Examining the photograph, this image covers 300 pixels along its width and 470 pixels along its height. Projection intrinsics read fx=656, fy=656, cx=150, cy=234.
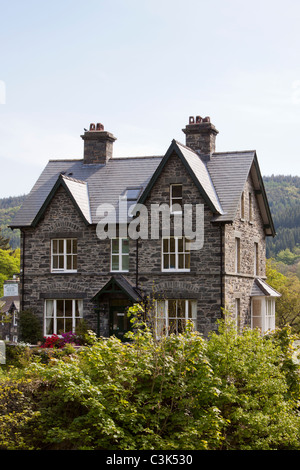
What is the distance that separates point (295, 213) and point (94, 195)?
134m

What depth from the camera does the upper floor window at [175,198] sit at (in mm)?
29922

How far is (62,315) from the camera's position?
31.1 m

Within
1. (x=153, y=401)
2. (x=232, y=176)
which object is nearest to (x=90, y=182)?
(x=232, y=176)

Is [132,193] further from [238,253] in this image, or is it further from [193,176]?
[238,253]

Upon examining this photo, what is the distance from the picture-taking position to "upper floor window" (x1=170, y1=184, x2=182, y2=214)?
98.2ft

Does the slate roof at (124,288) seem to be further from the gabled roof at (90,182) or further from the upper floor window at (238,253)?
the upper floor window at (238,253)

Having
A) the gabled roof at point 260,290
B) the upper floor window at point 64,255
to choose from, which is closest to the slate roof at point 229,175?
the gabled roof at point 260,290

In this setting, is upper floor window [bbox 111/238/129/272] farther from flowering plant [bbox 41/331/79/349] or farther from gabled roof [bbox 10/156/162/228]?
flowering plant [bbox 41/331/79/349]

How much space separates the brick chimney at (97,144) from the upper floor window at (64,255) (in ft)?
17.4

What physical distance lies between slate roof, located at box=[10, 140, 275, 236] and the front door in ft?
13.9

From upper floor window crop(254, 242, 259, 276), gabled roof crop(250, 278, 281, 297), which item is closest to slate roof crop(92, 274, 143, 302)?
gabled roof crop(250, 278, 281, 297)

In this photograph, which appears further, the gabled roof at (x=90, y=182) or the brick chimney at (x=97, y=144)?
the brick chimney at (x=97, y=144)
